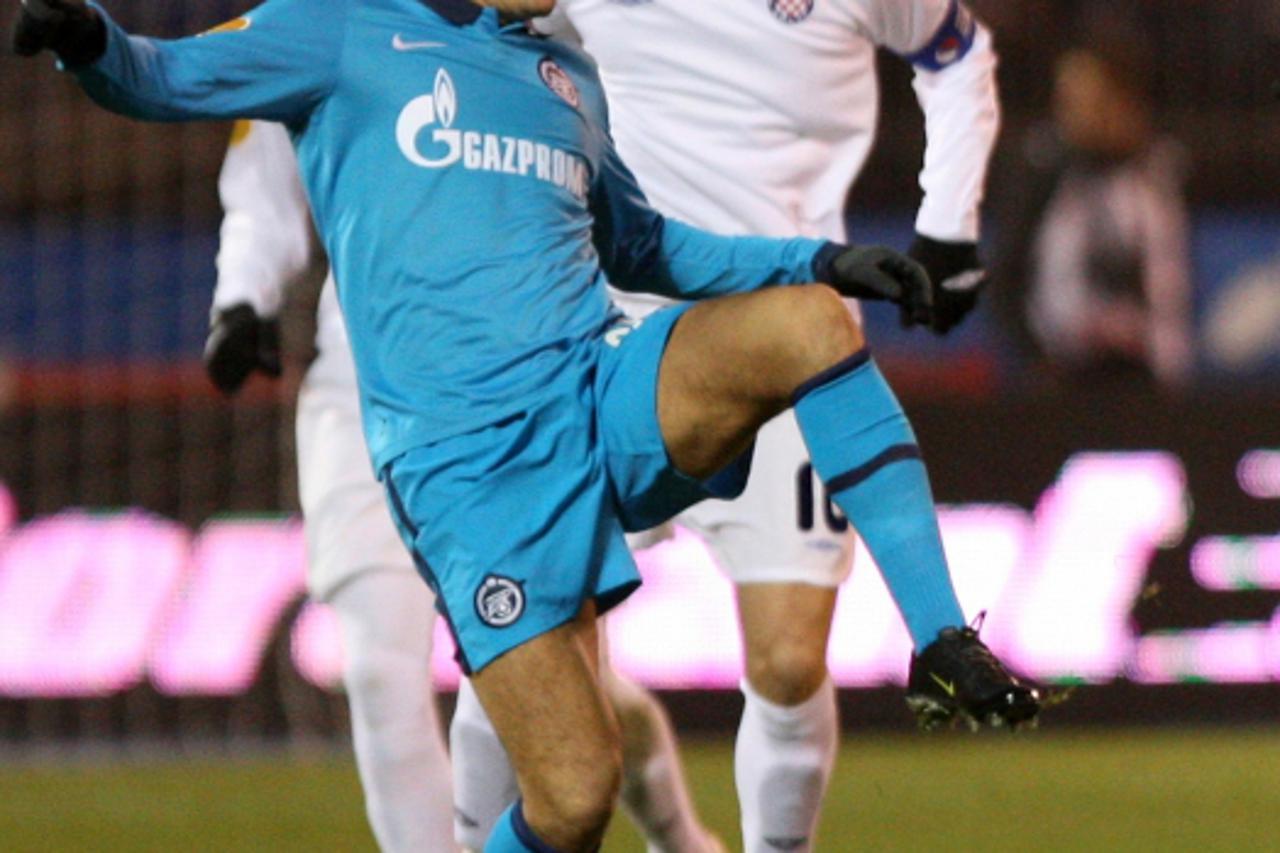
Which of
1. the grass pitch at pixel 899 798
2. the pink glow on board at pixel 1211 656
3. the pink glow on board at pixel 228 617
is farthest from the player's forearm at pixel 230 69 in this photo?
the pink glow on board at pixel 1211 656

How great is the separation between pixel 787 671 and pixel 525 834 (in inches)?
41.3

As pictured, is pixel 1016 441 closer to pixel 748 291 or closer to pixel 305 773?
pixel 305 773

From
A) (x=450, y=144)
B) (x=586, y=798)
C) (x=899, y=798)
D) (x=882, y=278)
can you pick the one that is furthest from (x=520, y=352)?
(x=899, y=798)

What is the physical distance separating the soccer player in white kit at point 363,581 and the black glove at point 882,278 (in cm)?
130

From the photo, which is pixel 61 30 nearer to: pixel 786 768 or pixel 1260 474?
pixel 786 768

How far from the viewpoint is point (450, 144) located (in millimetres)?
4184

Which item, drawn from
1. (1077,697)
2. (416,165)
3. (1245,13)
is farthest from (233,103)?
(1245,13)

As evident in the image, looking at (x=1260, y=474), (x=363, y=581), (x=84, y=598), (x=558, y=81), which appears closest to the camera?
(x=558, y=81)

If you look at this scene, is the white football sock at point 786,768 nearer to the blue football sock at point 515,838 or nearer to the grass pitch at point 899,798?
the blue football sock at point 515,838

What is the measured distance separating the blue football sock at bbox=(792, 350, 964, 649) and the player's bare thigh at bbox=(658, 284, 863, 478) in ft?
0.13

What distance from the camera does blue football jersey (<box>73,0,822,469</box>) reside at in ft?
13.5

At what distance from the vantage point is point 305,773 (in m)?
8.30

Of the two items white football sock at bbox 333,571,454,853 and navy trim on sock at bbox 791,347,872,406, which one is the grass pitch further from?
navy trim on sock at bbox 791,347,872,406

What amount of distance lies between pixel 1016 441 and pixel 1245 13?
9.62 feet
